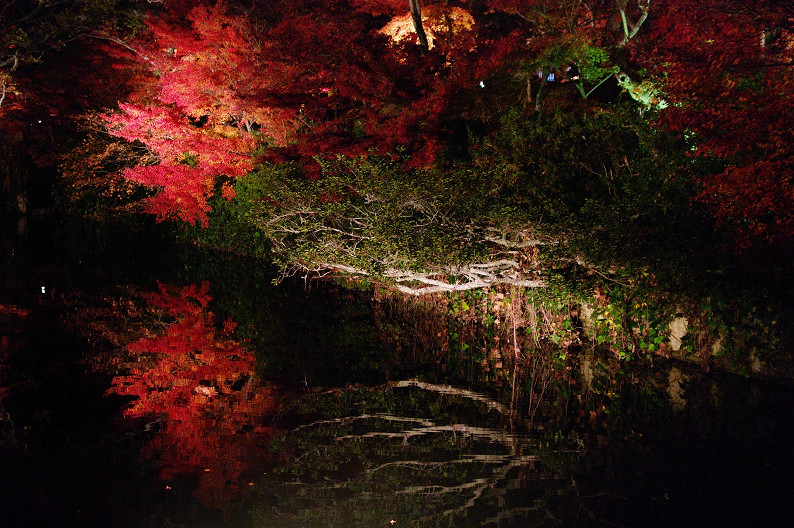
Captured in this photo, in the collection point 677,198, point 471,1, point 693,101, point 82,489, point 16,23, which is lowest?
point 82,489

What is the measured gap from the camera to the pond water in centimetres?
455

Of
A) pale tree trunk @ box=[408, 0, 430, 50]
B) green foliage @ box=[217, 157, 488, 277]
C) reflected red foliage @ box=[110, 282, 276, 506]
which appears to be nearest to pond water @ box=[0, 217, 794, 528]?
reflected red foliage @ box=[110, 282, 276, 506]

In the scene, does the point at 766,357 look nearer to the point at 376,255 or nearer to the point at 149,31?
the point at 376,255

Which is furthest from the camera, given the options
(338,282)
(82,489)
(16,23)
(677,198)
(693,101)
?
(16,23)

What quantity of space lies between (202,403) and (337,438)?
6.23 feet

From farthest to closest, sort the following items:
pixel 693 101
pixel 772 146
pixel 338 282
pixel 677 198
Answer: pixel 338 282
pixel 677 198
pixel 693 101
pixel 772 146

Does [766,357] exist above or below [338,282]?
below

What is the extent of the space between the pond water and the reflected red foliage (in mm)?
29

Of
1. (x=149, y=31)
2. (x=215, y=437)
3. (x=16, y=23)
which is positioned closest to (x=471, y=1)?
(x=149, y=31)

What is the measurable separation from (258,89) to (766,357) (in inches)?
421

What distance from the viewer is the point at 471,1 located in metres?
20.9

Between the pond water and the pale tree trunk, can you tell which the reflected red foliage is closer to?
the pond water

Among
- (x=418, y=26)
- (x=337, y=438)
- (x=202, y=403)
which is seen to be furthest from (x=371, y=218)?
(x=418, y=26)

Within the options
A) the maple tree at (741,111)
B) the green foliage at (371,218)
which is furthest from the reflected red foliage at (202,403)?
the maple tree at (741,111)
